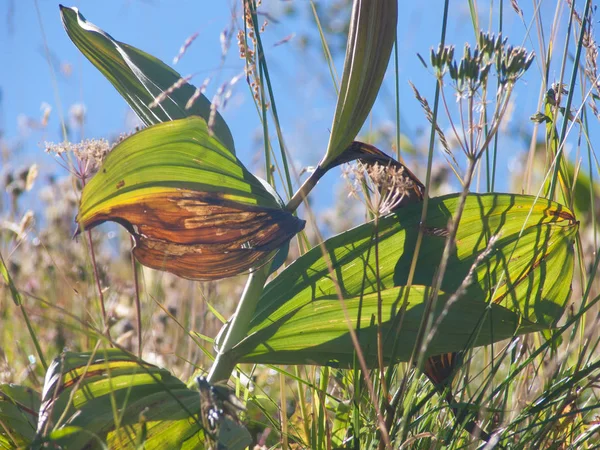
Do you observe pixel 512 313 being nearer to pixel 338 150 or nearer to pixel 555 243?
pixel 555 243

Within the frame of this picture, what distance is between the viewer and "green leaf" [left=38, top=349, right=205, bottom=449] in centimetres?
75

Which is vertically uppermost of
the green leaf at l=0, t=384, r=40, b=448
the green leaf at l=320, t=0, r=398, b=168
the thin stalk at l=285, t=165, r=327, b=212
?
the green leaf at l=320, t=0, r=398, b=168

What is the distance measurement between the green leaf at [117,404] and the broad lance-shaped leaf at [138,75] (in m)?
0.34

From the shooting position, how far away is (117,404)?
772mm

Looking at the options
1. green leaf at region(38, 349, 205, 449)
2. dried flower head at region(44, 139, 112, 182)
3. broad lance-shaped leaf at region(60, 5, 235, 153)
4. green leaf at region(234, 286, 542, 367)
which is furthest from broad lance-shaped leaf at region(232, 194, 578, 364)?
dried flower head at region(44, 139, 112, 182)

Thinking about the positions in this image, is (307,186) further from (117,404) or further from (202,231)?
(117,404)

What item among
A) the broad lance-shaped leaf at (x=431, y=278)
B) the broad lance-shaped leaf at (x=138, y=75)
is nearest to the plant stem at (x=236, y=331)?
the broad lance-shaped leaf at (x=431, y=278)

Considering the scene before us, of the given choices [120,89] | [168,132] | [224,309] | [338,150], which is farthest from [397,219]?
[224,309]

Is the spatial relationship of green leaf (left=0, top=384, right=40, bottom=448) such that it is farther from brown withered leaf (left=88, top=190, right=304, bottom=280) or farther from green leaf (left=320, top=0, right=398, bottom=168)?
green leaf (left=320, top=0, right=398, bottom=168)

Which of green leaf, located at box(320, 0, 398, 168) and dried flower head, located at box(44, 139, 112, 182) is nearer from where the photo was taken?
green leaf, located at box(320, 0, 398, 168)

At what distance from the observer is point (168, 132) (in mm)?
783

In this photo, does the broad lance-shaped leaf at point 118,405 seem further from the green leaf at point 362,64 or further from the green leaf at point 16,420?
the green leaf at point 362,64

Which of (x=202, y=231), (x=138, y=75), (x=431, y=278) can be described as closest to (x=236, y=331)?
(x=202, y=231)

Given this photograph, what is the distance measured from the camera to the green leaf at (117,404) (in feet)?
2.45
